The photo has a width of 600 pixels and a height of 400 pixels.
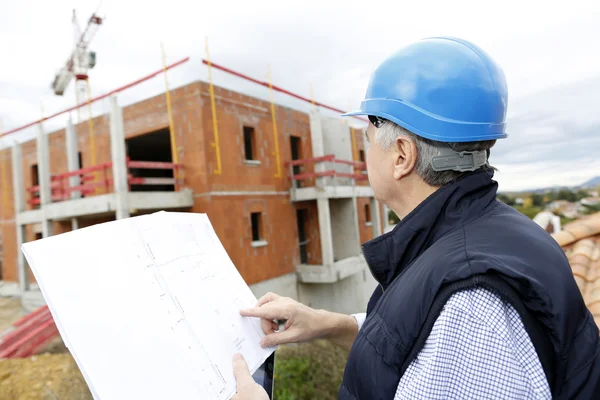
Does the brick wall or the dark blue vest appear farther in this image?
the brick wall

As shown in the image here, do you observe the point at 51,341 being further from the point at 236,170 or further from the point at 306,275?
the point at 306,275

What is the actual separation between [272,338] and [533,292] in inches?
37.1

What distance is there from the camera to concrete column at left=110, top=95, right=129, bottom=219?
840cm

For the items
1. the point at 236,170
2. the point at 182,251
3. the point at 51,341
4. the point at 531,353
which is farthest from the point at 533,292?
the point at 236,170

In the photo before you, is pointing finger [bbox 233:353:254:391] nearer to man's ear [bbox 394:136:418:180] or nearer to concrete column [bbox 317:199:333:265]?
man's ear [bbox 394:136:418:180]

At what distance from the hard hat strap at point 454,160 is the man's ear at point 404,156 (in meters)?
0.06

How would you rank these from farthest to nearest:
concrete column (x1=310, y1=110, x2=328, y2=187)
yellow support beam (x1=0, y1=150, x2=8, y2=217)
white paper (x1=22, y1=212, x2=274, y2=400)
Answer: yellow support beam (x1=0, y1=150, x2=8, y2=217), concrete column (x1=310, y1=110, x2=328, y2=187), white paper (x1=22, y1=212, x2=274, y2=400)

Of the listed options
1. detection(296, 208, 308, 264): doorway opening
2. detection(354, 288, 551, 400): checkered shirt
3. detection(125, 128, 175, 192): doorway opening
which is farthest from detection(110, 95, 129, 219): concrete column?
detection(354, 288, 551, 400): checkered shirt

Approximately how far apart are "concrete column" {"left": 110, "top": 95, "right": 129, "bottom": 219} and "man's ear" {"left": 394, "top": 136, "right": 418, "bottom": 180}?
836cm

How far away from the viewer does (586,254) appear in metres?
3.60

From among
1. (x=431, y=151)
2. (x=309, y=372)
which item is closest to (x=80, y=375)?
(x=309, y=372)

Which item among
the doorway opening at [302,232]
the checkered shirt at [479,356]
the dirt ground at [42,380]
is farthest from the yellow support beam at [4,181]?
the checkered shirt at [479,356]

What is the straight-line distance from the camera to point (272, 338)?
56.9 inches

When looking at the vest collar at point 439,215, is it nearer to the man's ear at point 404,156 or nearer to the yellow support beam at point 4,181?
the man's ear at point 404,156
